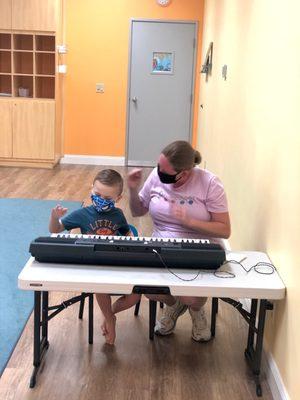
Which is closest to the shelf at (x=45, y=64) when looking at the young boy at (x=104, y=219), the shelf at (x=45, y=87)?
the shelf at (x=45, y=87)

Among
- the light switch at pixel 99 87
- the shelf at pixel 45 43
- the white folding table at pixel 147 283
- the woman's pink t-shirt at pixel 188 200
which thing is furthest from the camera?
the light switch at pixel 99 87

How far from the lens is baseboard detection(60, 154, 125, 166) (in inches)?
311

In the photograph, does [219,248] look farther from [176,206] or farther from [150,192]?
[150,192]

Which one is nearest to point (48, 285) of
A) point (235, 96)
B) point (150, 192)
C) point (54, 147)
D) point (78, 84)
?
point (150, 192)

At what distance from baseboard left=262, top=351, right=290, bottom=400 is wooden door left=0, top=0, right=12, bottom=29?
586 centimetres

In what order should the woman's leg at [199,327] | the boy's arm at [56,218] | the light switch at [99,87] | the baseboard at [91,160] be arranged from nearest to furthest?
the boy's arm at [56,218] → the woman's leg at [199,327] → the light switch at [99,87] → the baseboard at [91,160]

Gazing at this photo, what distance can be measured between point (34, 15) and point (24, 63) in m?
0.89

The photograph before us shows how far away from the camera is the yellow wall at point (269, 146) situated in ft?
6.78

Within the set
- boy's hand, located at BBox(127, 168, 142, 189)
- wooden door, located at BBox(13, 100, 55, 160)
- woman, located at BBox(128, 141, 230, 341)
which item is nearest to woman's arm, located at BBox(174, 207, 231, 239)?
woman, located at BBox(128, 141, 230, 341)

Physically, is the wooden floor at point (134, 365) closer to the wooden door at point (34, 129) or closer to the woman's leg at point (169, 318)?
the woman's leg at point (169, 318)

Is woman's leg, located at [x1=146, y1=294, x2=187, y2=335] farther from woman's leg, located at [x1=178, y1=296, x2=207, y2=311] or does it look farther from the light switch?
the light switch

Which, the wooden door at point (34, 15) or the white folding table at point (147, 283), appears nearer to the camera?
the white folding table at point (147, 283)

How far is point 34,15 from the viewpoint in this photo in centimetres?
680

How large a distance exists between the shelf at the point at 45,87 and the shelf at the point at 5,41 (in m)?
0.60
